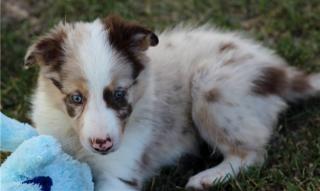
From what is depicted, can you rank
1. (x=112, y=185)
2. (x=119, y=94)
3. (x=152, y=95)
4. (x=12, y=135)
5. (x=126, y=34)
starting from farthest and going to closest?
(x=152, y=95)
(x=12, y=135)
(x=112, y=185)
(x=126, y=34)
(x=119, y=94)

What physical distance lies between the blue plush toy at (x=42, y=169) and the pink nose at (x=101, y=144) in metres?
0.39

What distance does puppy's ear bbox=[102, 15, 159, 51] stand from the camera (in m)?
4.34

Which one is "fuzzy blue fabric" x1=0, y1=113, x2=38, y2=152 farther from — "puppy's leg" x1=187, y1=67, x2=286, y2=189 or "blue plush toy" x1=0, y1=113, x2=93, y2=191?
"puppy's leg" x1=187, y1=67, x2=286, y2=189

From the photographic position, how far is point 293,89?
5.48 m

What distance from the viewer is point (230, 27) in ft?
22.7

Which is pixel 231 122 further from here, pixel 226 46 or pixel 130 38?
pixel 130 38

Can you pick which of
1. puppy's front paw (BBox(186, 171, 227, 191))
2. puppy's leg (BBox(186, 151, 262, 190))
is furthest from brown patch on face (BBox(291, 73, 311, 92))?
puppy's front paw (BBox(186, 171, 227, 191))

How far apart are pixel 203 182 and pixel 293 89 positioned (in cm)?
118

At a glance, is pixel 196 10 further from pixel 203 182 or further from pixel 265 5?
pixel 203 182

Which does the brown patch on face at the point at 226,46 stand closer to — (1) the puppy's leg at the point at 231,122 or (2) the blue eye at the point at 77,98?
(1) the puppy's leg at the point at 231,122

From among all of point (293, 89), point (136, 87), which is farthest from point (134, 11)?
point (136, 87)

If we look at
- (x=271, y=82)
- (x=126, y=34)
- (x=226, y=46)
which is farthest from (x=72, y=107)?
(x=271, y=82)

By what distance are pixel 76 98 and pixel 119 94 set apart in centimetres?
27

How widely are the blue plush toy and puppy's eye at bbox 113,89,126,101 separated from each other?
51 cm
